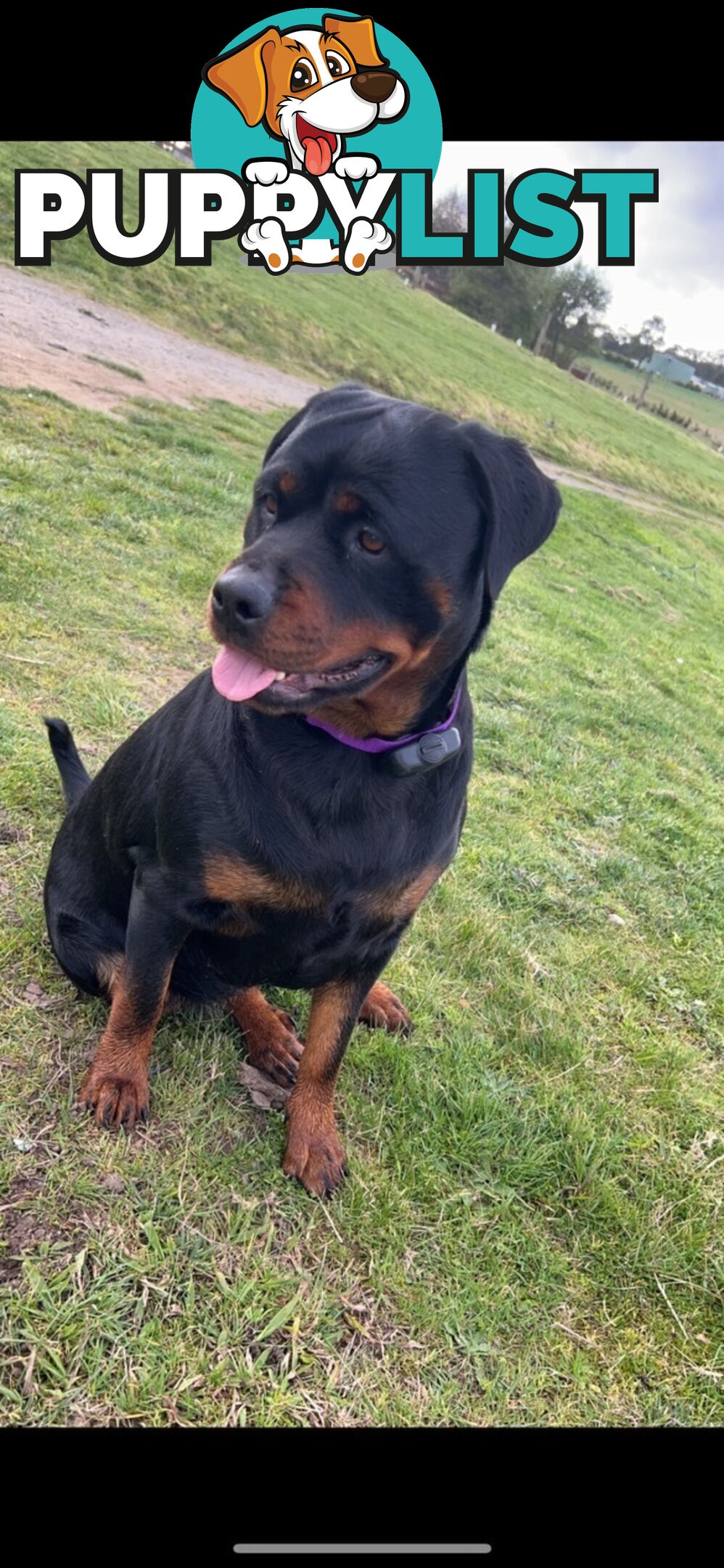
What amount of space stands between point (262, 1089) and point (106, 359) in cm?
1130

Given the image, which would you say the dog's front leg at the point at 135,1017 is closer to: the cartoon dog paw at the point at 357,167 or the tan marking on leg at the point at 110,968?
the tan marking on leg at the point at 110,968

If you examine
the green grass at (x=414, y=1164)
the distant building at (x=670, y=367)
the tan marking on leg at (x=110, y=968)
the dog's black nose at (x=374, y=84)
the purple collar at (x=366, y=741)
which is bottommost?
the green grass at (x=414, y=1164)

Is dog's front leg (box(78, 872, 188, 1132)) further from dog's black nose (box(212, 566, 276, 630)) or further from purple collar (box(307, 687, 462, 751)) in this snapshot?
dog's black nose (box(212, 566, 276, 630))

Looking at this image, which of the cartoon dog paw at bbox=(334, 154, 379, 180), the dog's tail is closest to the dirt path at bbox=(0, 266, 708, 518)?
the dog's tail

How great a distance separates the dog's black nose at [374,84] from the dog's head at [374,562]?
2.14 ft

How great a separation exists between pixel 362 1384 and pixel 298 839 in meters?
1.23

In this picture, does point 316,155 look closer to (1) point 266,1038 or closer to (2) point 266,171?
(2) point 266,171

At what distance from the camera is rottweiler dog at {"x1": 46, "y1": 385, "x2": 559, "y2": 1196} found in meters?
2.08

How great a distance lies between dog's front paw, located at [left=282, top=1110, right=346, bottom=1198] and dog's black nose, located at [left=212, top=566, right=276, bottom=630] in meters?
1.42

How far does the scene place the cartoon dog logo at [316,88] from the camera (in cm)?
206

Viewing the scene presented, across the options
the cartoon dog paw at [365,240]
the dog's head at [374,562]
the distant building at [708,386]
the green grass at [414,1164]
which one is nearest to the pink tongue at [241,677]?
the dog's head at [374,562]

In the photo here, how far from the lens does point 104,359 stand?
11750mm

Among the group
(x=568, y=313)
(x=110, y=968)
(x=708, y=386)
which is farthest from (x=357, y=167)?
(x=708, y=386)

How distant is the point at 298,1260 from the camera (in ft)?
7.58
